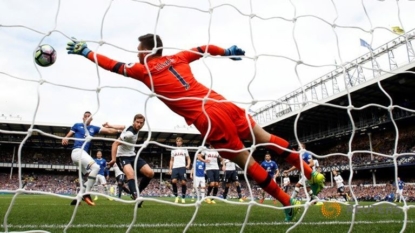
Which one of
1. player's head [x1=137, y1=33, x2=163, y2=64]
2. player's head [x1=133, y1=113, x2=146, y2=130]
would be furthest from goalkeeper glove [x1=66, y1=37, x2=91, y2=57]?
player's head [x1=133, y1=113, x2=146, y2=130]

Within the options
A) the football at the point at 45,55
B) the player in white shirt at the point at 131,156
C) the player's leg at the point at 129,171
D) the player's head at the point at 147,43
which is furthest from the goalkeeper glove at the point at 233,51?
the player's leg at the point at 129,171

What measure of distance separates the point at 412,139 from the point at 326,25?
2745cm

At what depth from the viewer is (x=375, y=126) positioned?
2853 centimetres

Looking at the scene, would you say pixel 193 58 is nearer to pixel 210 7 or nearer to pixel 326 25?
pixel 210 7

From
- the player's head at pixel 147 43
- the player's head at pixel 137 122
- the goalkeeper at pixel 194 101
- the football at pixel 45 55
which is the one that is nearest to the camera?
the goalkeeper at pixel 194 101

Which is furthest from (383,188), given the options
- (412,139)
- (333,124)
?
(333,124)

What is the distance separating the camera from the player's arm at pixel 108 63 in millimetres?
3129

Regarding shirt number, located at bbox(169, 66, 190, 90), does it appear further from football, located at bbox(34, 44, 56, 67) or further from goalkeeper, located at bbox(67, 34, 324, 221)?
football, located at bbox(34, 44, 56, 67)

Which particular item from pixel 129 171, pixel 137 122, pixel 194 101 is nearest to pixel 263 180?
pixel 194 101

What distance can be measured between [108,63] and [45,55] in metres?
0.95

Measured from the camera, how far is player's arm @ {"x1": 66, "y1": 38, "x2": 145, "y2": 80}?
3.13m

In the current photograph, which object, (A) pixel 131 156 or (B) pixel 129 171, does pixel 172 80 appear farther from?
(A) pixel 131 156

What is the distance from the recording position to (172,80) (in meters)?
3.37

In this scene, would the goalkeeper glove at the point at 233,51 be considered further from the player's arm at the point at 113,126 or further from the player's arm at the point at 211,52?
the player's arm at the point at 113,126
